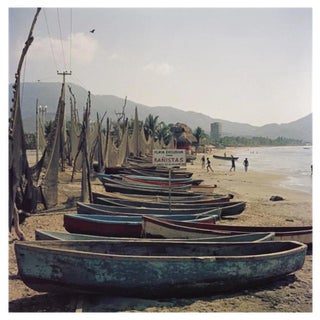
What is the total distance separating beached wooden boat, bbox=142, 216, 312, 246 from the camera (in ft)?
19.3

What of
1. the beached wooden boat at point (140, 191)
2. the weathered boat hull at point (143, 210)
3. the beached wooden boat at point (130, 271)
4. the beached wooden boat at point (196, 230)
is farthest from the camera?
the beached wooden boat at point (140, 191)

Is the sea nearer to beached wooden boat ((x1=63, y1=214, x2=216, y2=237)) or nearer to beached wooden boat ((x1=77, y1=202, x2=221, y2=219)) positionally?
beached wooden boat ((x1=77, y1=202, x2=221, y2=219))

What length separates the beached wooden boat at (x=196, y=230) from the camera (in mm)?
5891

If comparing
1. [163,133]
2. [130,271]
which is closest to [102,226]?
[130,271]

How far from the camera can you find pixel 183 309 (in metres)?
4.40

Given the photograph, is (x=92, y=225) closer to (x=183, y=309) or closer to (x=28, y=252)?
(x=28, y=252)

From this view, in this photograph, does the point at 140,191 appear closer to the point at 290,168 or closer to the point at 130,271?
the point at 130,271

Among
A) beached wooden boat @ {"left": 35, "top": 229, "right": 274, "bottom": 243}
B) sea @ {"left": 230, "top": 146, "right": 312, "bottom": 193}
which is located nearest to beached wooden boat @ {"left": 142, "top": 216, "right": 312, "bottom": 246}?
beached wooden boat @ {"left": 35, "top": 229, "right": 274, "bottom": 243}

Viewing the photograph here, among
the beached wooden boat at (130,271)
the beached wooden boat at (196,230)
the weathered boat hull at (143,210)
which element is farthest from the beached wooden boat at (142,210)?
the beached wooden boat at (130,271)

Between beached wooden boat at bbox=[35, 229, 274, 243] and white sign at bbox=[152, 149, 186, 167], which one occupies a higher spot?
white sign at bbox=[152, 149, 186, 167]

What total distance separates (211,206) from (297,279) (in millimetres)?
3818

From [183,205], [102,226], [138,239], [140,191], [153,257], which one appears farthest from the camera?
[140,191]

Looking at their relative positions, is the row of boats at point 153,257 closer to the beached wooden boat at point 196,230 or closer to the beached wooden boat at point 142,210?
the beached wooden boat at point 196,230

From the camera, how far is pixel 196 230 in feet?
19.2
